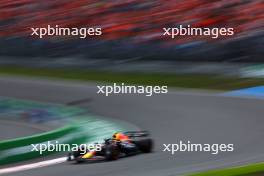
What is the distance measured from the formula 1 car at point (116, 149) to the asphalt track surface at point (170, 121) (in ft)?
0.42

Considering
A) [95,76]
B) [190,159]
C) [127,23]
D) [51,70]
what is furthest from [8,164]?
[127,23]

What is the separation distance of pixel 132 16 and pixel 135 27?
408 millimetres

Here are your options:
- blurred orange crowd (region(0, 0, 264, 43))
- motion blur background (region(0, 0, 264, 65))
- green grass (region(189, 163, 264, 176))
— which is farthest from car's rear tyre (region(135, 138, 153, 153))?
blurred orange crowd (region(0, 0, 264, 43))

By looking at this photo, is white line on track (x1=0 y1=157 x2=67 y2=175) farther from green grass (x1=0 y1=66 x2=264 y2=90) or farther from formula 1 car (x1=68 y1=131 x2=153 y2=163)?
green grass (x1=0 y1=66 x2=264 y2=90)

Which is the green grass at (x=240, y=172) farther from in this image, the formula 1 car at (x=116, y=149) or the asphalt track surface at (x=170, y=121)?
the formula 1 car at (x=116, y=149)

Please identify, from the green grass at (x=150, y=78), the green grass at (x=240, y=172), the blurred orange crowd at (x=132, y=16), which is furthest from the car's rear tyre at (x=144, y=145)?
the blurred orange crowd at (x=132, y=16)

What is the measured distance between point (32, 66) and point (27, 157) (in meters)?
10.8

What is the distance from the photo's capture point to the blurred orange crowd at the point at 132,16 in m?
19.5

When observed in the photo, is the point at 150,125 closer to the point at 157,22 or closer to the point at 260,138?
the point at 260,138

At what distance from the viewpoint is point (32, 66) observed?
838 inches

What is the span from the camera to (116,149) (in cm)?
952

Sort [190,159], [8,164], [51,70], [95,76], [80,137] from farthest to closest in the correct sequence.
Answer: [51,70] < [95,76] < [80,137] < [8,164] < [190,159]

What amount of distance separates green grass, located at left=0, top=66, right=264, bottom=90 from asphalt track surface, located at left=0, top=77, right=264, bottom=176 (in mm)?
972

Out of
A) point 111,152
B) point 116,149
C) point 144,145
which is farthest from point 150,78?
point 111,152
